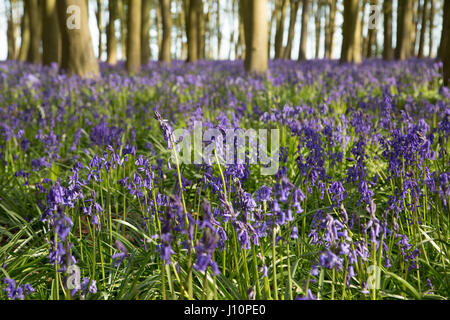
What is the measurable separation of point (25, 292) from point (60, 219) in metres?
0.57

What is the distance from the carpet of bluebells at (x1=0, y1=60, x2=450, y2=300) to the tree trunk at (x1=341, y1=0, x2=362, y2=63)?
6948 mm

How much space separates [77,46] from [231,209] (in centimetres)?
918

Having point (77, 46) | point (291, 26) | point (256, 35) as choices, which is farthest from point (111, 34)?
point (256, 35)

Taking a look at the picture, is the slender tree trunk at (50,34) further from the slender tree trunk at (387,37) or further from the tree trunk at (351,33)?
the slender tree trunk at (387,37)

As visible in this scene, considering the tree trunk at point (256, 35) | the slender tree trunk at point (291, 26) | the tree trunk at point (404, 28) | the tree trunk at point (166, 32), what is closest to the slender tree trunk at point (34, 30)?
the tree trunk at point (166, 32)

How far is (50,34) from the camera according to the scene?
13445 mm

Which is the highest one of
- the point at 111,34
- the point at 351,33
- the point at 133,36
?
the point at 111,34

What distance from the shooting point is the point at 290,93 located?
24.1ft

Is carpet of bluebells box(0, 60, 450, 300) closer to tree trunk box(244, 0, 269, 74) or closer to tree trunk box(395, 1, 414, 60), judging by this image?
tree trunk box(244, 0, 269, 74)

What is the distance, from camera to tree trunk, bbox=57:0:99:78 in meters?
9.57

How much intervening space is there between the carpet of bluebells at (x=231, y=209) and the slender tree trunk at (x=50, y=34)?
684 centimetres

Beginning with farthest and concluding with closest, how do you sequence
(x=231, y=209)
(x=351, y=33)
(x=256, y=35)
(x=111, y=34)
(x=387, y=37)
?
1. (x=111, y=34)
2. (x=387, y=37)
3. (x=351, y=33)
4. (x=256, y=35)
5. (x=231, y=209)

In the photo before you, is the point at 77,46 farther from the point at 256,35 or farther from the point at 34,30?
the point at 34,30
